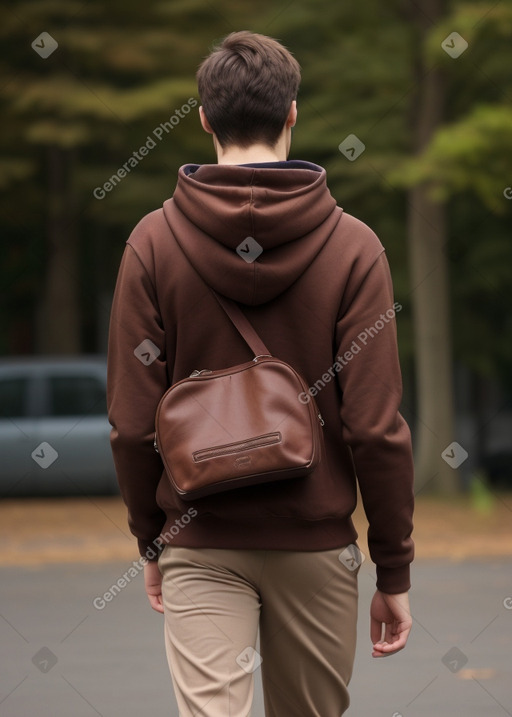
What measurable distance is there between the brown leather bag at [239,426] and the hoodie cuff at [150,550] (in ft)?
0.91

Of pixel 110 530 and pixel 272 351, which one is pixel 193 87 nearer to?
pixel 110 530

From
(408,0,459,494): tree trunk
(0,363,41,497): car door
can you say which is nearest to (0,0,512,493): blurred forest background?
(408,0,459,494): tree trunk

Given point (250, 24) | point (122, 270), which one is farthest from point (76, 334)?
point (122, 270)

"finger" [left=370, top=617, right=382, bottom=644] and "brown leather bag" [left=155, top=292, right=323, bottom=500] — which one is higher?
"brown leather bag" [left=155, top=292, right=323, bottom=500]

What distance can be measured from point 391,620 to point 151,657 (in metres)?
3.83

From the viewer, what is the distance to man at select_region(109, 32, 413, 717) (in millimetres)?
2576

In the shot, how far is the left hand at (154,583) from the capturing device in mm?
2855

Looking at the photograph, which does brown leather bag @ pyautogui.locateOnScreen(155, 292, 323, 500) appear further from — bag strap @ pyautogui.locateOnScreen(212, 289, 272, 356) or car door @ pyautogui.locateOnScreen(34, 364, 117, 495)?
car door @ pyautogui.locateOnScreen(34, 364, 117, 495)

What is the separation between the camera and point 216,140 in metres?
2.70

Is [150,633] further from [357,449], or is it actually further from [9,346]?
[9,346]

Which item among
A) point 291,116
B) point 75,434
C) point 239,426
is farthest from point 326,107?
point 239,426

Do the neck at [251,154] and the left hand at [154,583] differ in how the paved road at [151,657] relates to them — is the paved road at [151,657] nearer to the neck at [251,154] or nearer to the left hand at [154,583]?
the left hand at [154,583]

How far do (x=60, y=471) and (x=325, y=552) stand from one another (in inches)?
558

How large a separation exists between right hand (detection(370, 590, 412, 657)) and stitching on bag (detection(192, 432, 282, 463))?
51cm
